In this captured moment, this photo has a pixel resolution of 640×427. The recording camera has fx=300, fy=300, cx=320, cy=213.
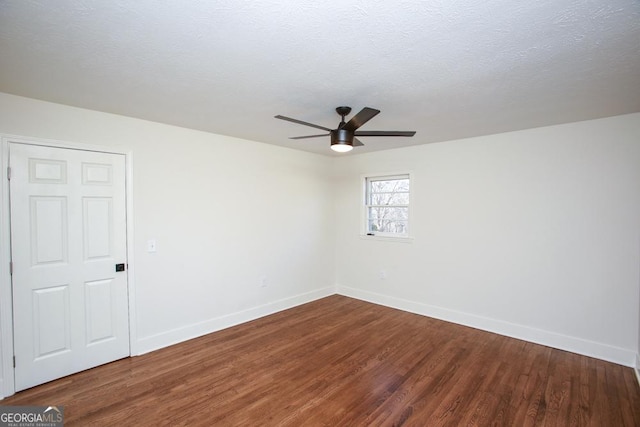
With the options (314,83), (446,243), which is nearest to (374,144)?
(446,243)

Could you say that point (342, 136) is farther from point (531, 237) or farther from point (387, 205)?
point (531, 237)

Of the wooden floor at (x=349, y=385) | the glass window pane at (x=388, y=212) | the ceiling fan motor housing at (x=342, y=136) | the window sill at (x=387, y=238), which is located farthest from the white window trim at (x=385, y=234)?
the ceiling fan motor housing at (x=342, y=136)

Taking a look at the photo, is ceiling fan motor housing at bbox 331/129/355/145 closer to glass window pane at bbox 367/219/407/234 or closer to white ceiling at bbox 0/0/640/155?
white ceiling at bbox 0/0/640/155

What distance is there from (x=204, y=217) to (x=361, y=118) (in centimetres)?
240

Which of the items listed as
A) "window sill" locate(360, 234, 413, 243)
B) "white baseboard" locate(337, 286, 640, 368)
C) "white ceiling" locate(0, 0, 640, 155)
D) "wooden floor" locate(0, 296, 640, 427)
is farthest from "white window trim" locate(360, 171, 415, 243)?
"white ceiling" locate(0, 0, 640, 155)

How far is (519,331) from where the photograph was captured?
366cm

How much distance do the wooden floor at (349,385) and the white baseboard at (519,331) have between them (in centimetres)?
13

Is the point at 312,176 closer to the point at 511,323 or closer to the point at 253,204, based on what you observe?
the point at 253,204

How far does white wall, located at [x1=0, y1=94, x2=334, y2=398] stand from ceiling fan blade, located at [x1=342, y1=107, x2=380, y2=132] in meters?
2.05

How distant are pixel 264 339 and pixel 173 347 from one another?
3.35 feet

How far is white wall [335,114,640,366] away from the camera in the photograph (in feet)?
10.2

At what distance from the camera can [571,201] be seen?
3340mm

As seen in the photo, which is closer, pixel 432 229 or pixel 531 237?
pixel 531 237

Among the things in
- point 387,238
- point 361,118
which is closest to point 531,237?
point 387,238
